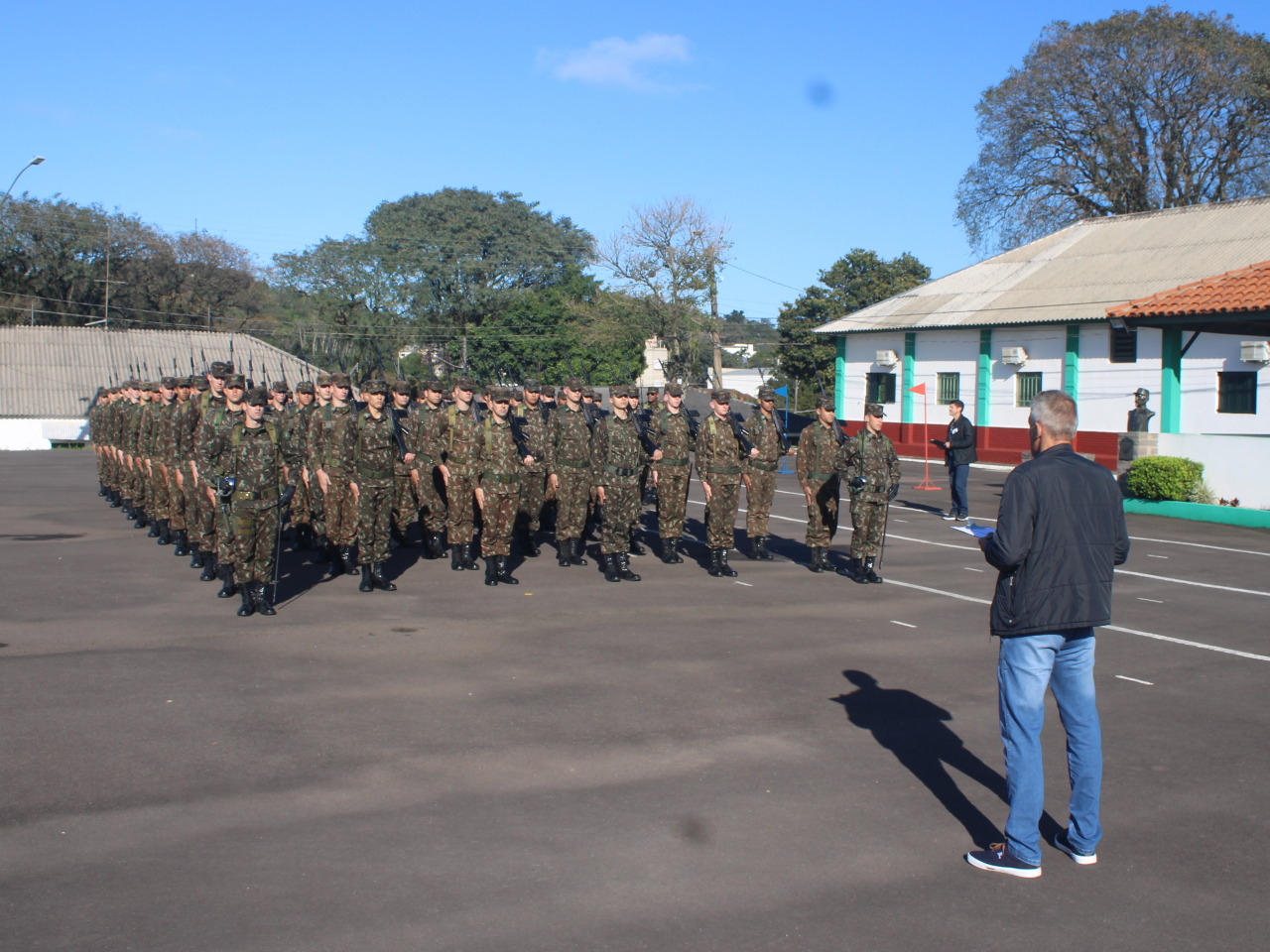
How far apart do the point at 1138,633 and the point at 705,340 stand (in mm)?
46732

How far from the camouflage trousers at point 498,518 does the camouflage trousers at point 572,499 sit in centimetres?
131

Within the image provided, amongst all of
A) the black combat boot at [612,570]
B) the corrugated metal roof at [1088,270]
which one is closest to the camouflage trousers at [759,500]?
the black combat boot at [612,570]

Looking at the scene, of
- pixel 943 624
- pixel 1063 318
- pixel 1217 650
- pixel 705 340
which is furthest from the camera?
pixel 705 340

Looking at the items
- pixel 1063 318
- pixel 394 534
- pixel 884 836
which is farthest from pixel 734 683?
pixel 1063 318

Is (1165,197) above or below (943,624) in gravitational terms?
above

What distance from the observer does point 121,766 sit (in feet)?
19.3

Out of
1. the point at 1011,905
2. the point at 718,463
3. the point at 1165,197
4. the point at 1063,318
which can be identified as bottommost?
the point at 1011,905

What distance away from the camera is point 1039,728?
4805 mm

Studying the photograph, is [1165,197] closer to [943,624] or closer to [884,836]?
[943,624]

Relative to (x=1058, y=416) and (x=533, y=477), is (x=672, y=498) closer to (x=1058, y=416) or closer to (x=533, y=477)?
(x=533, y=477)

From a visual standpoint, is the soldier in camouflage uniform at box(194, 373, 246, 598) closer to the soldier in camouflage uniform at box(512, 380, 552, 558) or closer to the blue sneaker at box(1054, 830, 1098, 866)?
the soldier in camouflage uniform at box(512, 380, 552, 558)

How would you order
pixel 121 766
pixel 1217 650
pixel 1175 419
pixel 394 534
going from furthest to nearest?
pixel 1175 419, pixel 394 534, pixel 1217 650, pixel 121 766

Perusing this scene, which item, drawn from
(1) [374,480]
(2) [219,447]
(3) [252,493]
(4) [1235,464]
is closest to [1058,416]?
(3) [252,493]

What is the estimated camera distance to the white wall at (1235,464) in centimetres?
1792
